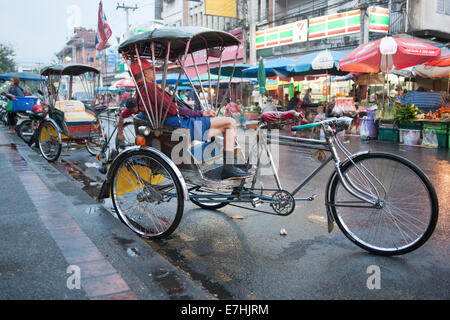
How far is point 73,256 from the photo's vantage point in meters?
2.83

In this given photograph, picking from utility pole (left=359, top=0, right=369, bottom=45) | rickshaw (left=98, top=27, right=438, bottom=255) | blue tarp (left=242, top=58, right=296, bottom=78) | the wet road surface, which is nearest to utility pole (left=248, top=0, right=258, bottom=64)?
utility pole (left=359, top=0, right=369, bottom=45)

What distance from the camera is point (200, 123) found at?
400 centimetres

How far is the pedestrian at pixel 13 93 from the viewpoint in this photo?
38.5 ft

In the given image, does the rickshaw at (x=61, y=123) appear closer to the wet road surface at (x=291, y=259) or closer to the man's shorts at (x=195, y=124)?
the wet road surface at (x=291, y=259)

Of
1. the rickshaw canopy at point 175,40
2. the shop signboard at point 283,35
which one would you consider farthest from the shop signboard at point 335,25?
the rickshaw canopy at point 175,40

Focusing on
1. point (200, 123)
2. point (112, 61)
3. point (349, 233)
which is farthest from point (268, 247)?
point (112, 61)

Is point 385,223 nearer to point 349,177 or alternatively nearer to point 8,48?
point 349,177

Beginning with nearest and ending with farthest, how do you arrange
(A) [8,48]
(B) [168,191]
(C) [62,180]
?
1. (B) [168,191]
2. (C) [62,180]
3. (A) [8,48]

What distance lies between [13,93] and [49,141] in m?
5.44

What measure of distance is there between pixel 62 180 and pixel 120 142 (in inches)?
37.6

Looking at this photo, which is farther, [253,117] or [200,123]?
[253,117]

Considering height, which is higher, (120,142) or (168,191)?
(120,142)

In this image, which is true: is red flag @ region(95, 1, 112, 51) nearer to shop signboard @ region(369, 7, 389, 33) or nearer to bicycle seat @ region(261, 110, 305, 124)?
shop signboard @ region(369, 7, 389, 33)

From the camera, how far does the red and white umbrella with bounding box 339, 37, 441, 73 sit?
33.8ft
